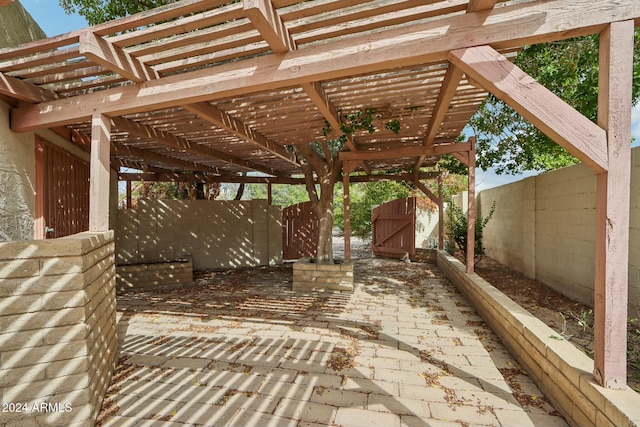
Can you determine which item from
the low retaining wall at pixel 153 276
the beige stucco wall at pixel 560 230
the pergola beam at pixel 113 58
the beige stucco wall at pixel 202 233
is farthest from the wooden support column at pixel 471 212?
the low retaining wall at pixel 153 276

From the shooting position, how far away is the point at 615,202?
1679 mm

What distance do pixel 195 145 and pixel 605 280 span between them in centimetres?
545

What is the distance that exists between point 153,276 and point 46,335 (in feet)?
13.6

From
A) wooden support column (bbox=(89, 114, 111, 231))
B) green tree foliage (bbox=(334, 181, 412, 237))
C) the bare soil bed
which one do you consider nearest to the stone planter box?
the bare soil bed

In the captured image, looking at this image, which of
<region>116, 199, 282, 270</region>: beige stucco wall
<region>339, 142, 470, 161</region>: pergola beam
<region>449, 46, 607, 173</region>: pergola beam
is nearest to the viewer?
<region>449, 46, 607, 173</region>: pergola beam

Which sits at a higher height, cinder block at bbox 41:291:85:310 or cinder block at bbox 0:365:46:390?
cinder block at bbox 41:291:85:310

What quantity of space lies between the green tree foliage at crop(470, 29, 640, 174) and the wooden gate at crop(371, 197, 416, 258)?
2184mm

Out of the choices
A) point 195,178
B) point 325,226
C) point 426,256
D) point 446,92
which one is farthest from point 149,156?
point 426,256

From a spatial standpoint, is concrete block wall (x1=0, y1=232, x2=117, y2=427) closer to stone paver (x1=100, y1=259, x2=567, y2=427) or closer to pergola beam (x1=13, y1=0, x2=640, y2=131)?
stone paver (x1=100, y1=259, x2=567, y2=427)

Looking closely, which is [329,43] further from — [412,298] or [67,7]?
[67,7]

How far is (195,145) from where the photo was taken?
17.2 feet

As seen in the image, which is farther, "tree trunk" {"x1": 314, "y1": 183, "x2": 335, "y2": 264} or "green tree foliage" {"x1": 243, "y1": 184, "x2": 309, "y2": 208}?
"green tree foliage" {"x1": 243, "y1": 184, "x2": 309, "y2": 208}

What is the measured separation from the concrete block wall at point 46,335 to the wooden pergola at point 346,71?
933 millimetres

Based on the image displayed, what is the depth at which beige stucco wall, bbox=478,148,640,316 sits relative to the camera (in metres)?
3.18
